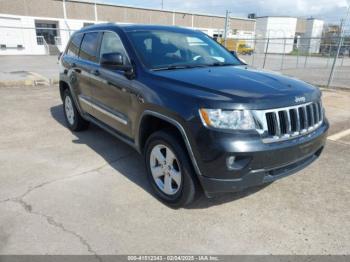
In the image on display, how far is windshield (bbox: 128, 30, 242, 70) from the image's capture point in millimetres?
3609

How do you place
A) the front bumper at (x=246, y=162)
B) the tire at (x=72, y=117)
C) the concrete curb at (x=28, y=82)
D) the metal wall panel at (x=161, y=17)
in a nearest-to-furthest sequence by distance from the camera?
the front bumper at (x=246, y=162), the tire at (x=72, y=117), the concrete curb at (x=28, y=82), the metal wall panel at (x=161, y=17)

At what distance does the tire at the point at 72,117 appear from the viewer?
217 inches

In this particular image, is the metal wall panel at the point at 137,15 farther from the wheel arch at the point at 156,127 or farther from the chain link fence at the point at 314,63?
the wheel arch at the point at 156,127

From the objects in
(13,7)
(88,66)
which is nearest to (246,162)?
(88,66)

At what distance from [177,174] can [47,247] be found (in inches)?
52.2

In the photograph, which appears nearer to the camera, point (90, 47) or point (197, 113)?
point (197, 113)

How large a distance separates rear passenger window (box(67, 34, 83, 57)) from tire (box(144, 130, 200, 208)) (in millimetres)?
2713

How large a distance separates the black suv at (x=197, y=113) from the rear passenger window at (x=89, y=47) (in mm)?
159

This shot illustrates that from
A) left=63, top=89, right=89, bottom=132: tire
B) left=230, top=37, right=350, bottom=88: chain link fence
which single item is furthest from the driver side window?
left=230, top=37, right=350, bottom=88: chain link fence

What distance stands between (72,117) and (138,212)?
3141 millimetres

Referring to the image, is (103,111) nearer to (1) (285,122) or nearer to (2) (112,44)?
(2) (112,44)

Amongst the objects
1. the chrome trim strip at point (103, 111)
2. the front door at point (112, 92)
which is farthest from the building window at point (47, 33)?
the front door at point (112, 92)

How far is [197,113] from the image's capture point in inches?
105

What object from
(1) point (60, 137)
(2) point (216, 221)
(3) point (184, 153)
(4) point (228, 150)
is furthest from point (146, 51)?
(1) point (60, 137)
